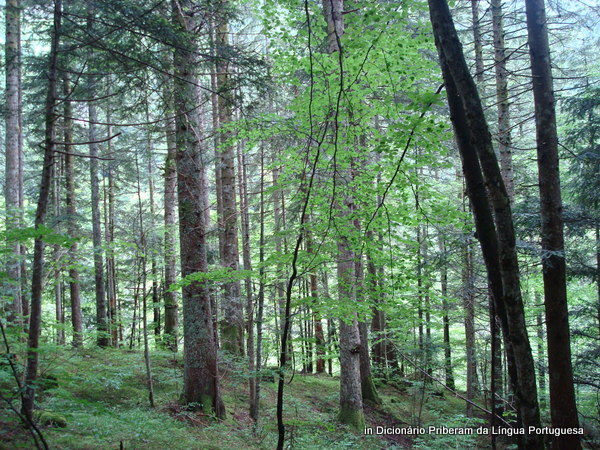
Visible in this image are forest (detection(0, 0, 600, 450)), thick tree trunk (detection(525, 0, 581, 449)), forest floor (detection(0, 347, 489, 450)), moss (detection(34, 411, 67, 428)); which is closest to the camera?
forest (detection(0, 0, 600, 450))

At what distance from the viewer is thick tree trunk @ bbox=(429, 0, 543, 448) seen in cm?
252

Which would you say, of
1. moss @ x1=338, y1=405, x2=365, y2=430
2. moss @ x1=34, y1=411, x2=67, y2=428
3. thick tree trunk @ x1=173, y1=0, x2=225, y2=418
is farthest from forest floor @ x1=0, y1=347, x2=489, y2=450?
thick tree trunk @ x1=173, y1=0, x2=225, y2=418

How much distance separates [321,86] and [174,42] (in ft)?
7.29

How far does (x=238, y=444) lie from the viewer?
579cm

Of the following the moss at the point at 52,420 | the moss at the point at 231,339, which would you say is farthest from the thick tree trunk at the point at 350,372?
the moss at the point at 52,420

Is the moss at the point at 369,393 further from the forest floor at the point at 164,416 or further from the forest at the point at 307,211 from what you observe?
the forest at the point at 307,211

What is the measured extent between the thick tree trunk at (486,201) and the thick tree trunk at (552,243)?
4.11m

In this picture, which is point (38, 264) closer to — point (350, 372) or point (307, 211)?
point (307, 211)

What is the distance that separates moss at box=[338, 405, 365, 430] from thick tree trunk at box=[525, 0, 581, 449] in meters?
3.67

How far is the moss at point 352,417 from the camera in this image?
8.24 metres

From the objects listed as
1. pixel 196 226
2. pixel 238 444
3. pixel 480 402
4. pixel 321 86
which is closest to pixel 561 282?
pixel 321 86

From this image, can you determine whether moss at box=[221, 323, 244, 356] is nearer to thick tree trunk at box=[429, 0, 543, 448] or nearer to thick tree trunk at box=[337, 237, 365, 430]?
thick tree trunk at box=[337, 237, 365, 430]

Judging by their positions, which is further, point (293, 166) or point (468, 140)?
point (293, 166)

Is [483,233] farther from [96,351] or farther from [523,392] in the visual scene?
[96,351]
